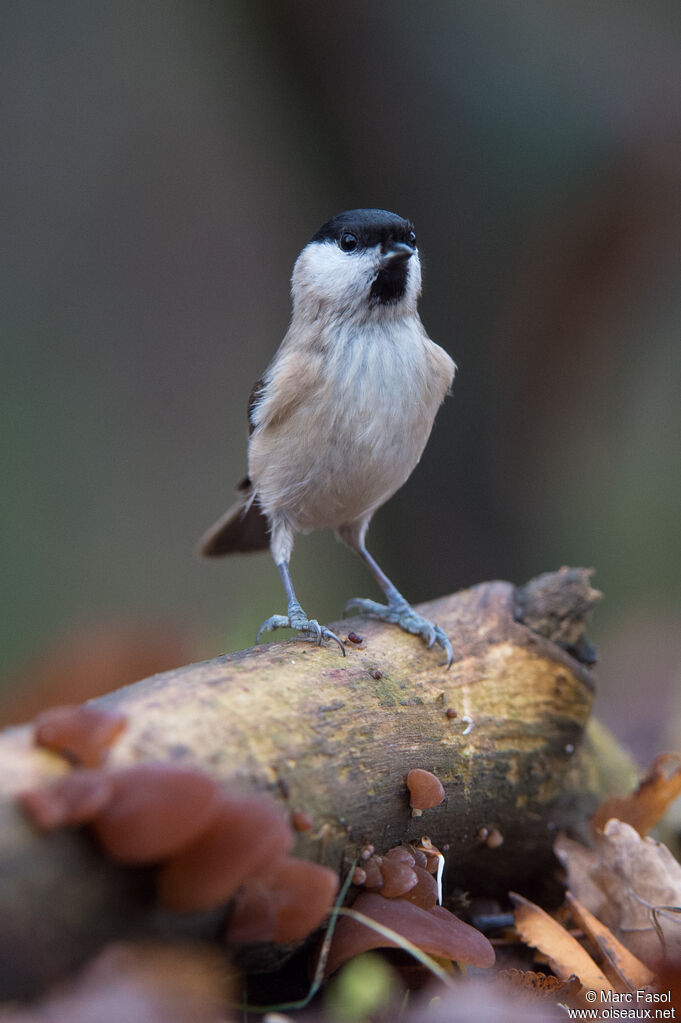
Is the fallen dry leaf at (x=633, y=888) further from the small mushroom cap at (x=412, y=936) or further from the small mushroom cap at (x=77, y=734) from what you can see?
the small mushroom cap at (x=77, y=734)

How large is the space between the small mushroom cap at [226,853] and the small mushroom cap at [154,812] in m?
0.03

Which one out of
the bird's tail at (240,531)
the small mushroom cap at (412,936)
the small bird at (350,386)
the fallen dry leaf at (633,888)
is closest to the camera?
the small mushroom cap at (412,936)

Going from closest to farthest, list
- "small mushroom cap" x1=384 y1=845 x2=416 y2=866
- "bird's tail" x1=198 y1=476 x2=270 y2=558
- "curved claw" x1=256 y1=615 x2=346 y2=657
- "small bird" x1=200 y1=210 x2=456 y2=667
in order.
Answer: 1. "small mushroom cap" x1=384 y1=845 x2=416 y2=866
2. "curved claw" x1=256 y1=615 x2=346 y2=657
3. "small bird" x1=200 y1=210 x2=456 y2=667
4. "bird's tail" x1=198 y1=476 x2=270 y2=558


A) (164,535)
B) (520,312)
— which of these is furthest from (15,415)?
(520,312)

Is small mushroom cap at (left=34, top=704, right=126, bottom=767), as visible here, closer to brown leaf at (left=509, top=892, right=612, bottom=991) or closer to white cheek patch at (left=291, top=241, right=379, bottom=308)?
brown leaf at (left=509, top=892, right=612, bottom=991)

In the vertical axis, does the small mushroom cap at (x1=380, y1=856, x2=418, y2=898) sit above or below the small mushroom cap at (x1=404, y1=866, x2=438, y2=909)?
above

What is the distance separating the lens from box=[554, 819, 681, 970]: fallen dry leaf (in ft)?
6.67

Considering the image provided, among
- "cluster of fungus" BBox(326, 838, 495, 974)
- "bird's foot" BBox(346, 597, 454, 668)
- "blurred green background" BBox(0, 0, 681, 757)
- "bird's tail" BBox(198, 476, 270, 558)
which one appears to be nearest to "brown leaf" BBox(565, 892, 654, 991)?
"cluster of fungus" BBox(326, 838, 495, 974)

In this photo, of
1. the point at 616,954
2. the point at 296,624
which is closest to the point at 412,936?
the point at 616,954

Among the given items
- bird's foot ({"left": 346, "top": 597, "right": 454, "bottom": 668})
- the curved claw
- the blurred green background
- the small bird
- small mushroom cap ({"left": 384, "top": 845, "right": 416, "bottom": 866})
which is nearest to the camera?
small mushroom cap ({"left": 384, "top": 845, "right": 416, "bottom": 866})

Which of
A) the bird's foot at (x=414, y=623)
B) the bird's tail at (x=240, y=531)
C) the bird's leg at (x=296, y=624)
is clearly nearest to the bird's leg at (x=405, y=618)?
the bird's foot at (x=414, y=623)

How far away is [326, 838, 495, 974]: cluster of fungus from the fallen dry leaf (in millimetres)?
502

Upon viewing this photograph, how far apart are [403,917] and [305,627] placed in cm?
95

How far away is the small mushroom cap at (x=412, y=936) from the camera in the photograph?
167cm
